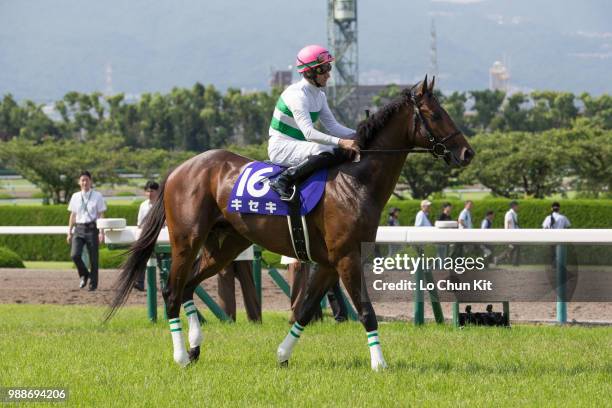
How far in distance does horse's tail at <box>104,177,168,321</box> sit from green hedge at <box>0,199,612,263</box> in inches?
544

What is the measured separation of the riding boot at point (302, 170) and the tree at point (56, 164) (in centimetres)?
2612

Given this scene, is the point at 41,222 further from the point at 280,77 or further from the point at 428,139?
the point at 280,77

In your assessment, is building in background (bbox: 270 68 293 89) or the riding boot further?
building in background (bbox: 270 68 293 89)

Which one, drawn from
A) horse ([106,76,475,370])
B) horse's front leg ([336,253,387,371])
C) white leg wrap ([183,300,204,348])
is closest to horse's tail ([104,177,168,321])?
horse ([106,76,475,370])

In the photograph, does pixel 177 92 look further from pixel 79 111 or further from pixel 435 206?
pixel 435 206

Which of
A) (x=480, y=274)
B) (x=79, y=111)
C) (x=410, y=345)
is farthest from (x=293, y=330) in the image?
(x=79, y=111)

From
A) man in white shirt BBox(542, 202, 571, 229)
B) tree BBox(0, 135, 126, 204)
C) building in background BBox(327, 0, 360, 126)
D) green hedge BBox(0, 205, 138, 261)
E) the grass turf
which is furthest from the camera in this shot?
building in background BBox(327, 0, 360, 126)

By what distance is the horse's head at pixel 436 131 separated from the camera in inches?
256

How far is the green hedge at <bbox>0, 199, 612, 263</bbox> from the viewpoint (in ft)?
70.7

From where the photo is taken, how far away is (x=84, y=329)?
879 centimetres

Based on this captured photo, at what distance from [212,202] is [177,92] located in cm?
7912

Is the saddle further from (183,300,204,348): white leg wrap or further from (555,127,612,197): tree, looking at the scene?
(555,127,612,197): tree

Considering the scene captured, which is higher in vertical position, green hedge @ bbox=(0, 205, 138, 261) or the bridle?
the bridle

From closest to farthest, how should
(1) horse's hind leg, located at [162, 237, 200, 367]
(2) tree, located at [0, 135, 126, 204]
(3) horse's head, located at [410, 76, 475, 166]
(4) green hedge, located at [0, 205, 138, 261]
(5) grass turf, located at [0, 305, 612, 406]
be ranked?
(5) grass turf, located at [0, 305, 612, 406], (3) horse's head, located at [410, 76, 475, 166], (1) horse's hind leg, located at [162, 237, 200, 367], (4) green hedge, located at [0, 205, 138, 261], (2) tree, located at [0, 135, 126, 204]
